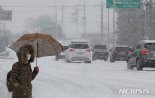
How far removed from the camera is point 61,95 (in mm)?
15227

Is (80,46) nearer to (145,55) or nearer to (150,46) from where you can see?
(150,46)

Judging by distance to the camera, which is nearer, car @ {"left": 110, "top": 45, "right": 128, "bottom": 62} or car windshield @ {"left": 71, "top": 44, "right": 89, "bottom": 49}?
car windshield @ {"left": 71, "top": 44, "right": 89, "bottom": 49}

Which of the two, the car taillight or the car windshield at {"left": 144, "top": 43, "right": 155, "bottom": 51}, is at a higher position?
the car windshield at {"left": 144, "top": 43, "right": 155, "bottom": 51}

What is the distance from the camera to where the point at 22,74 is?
8.07 meters

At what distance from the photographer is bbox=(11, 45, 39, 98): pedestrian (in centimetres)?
793

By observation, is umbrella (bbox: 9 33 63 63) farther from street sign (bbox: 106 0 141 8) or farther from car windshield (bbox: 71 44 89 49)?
street sign (bbox: 106 0 141 8)

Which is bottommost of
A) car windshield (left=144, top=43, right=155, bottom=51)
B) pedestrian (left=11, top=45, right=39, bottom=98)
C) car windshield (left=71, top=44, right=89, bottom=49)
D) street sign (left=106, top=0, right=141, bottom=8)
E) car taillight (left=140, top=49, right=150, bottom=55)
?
car windshield (left=71, top=44, right=89, bottom=49)

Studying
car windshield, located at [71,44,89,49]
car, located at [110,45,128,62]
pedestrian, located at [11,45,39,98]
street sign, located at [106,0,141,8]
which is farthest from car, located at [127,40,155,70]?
street sign, located at [106,0,141,8]

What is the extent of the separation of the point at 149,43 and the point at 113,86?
406 inches

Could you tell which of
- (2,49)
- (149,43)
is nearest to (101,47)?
(2,49)

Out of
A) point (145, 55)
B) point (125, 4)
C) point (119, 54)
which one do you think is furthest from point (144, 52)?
point (125, 4)

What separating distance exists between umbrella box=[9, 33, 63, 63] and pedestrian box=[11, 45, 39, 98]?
6.95 ft

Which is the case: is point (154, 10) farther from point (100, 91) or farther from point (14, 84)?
point (14, 84)

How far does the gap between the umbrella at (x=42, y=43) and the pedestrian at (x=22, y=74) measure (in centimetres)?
212
